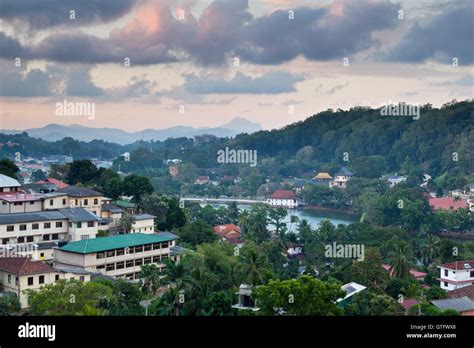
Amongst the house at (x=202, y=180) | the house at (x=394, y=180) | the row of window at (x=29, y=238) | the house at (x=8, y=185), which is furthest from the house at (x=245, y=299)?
the house at (x=202, y=180)

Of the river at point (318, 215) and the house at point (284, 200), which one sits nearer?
the river at point (318, 215)

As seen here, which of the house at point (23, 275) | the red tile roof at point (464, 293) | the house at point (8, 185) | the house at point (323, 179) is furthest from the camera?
the house at point (323, 179)

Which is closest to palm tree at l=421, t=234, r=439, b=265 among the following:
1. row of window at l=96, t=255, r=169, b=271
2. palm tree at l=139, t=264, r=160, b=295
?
row of window at l=96, t=255, r=169, b=271

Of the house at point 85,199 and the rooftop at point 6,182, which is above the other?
the rooftop at point 6,182

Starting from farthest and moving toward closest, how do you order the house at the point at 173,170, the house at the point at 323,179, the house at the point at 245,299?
the house at the point at 173,170 → the house at the point at 323,179 → the house at the point at 245,299

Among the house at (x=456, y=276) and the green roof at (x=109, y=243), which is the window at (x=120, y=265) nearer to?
the green roof at (x=109, y=243)

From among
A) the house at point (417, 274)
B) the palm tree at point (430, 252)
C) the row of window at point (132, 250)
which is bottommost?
the house at point (417, 274)
